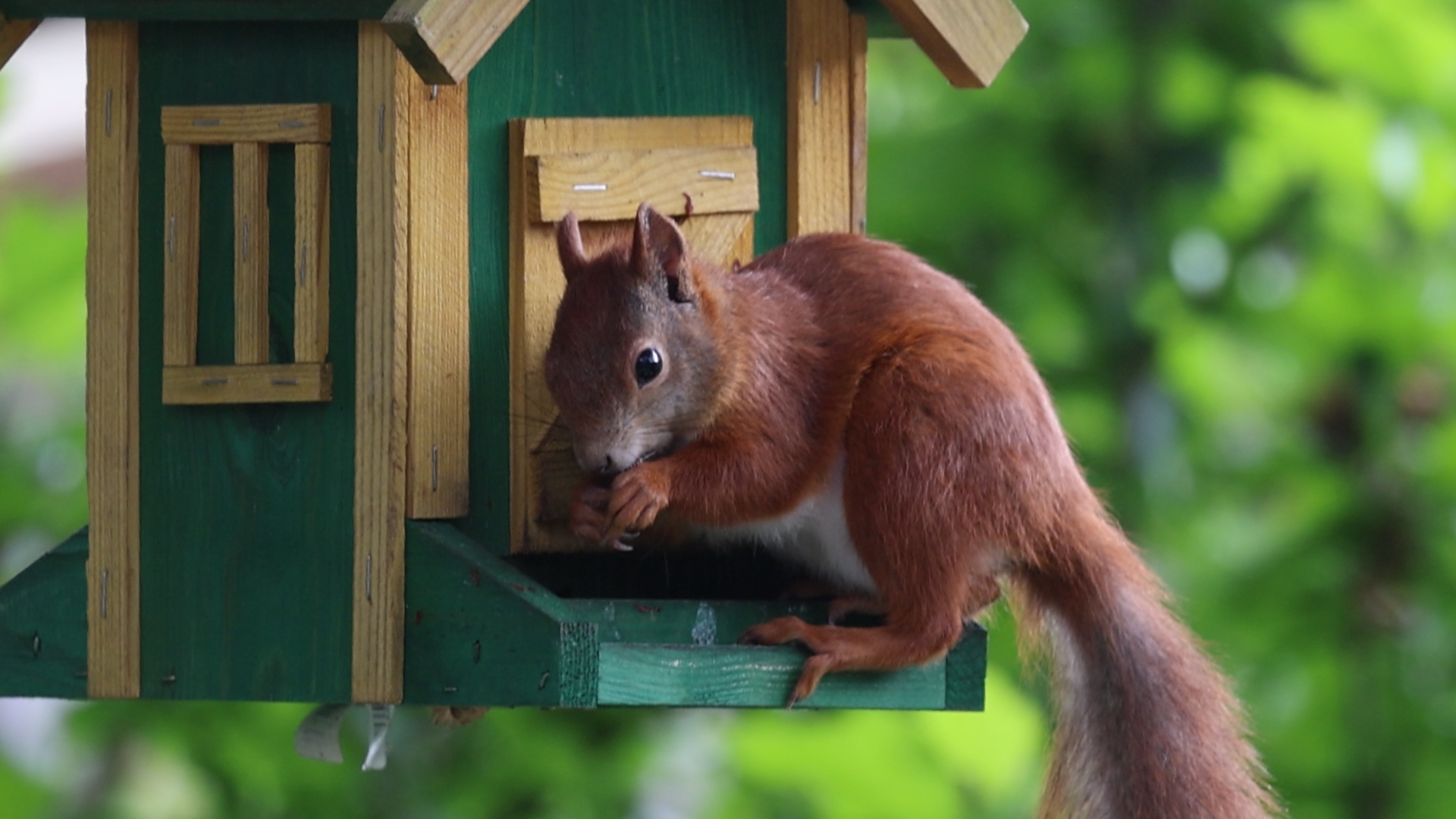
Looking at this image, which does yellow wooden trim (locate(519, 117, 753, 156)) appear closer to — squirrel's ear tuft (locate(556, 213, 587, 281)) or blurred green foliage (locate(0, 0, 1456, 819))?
squirrel's ear tuft (locate(556, 213, 587, 281))

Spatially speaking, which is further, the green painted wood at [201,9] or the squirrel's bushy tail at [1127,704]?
the squirrel's bushy tail at [1127,704]

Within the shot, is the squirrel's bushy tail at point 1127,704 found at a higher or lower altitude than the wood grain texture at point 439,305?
lower

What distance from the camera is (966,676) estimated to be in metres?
3.26

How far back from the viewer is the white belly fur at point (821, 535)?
→ 3238 millimetres

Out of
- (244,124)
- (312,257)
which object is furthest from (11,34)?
(312,257)

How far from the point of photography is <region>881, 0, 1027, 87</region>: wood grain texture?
11.4ft

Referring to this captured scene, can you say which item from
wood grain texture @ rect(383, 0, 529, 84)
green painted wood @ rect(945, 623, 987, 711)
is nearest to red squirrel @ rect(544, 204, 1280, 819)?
green painted wood @ rect(945, 623, 987, 711)

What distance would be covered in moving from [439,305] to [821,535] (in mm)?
817

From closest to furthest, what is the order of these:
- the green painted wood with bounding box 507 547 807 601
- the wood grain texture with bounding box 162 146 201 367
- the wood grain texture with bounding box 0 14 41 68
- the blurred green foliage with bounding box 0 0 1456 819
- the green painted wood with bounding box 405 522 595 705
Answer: the green painted wood with bounding box 405 522 595 705
the wood grain texture with bounding box 162 146 201 367
the wood grain texture with bounding box 0 14 41 68
the green painted wood with bounding box 507 547 807 601
the blurred green foliage with bounding box 0 0 1456 819

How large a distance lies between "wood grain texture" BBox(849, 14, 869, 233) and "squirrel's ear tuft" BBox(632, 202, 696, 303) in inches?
24.6

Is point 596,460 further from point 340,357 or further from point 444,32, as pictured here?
point 444,32

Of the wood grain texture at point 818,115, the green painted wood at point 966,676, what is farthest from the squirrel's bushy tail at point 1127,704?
the wood grain texture at point 818,115

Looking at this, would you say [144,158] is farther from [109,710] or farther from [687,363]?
[109,710]

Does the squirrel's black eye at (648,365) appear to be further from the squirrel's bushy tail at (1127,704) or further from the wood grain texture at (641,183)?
the squirrel's bushy tail at (1127,704)
